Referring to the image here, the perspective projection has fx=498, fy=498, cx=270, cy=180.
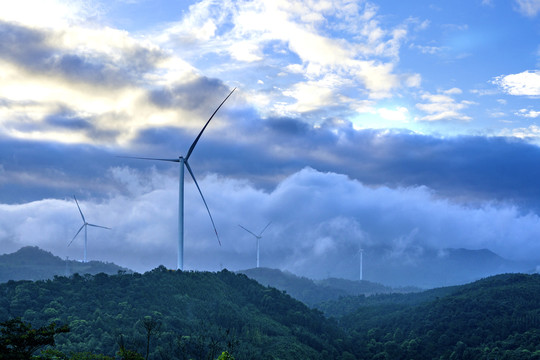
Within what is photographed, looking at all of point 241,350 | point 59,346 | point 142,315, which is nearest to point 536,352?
point 241,350

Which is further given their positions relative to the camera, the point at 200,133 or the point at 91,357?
the point at 200,133

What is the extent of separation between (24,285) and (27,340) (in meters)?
128

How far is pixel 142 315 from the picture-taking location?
190 meters

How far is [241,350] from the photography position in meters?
190

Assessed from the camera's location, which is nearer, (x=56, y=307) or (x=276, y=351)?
(x=56, y=307)

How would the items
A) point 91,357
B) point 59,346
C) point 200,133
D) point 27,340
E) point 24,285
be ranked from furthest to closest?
point 24,285
point 200,133
point 59,346
point 91,357
point 27,340

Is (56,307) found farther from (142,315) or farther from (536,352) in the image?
(536,352)

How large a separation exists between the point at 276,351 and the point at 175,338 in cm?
4252

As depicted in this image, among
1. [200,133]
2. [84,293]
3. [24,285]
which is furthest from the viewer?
[84,293]

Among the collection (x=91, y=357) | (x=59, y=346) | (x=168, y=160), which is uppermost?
(x=168, y=160)

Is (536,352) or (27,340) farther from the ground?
(27,340)

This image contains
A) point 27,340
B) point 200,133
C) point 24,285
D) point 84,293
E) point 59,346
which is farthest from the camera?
point 84,293

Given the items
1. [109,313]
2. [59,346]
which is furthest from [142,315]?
[59,346]

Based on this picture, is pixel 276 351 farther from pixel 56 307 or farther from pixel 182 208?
pixel 56 307
